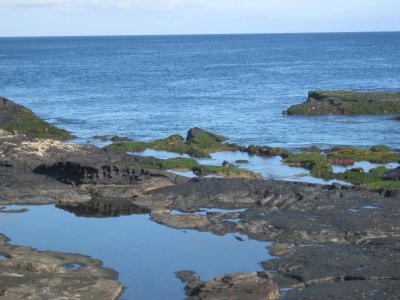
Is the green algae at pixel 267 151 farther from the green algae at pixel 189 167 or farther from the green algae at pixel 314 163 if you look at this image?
the green algae at pixel 189 167

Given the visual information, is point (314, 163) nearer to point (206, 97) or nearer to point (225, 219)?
point (225, 219)

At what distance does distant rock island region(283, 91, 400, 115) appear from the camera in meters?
82.6

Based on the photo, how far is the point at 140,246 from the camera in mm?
34469

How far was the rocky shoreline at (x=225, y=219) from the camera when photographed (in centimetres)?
2786

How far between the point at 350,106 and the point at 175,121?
20.3m

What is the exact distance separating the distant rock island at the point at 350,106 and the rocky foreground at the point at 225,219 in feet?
115

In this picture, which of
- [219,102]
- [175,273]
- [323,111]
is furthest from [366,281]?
[219,102]

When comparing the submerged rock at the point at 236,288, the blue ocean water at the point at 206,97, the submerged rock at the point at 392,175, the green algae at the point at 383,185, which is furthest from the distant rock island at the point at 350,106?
the submerged rock at the point at 236,288

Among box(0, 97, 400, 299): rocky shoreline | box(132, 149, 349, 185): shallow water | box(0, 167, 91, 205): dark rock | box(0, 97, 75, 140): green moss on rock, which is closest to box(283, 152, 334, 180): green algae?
box(132, 149, 349, 185): shallow water

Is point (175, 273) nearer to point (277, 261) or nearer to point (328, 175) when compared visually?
point (277, 261)

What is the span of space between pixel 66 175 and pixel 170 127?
95.1ft

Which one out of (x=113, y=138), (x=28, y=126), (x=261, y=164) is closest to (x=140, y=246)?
(x=261, y=164)

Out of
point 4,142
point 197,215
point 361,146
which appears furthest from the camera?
point 361,146

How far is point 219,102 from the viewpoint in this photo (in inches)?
3718
